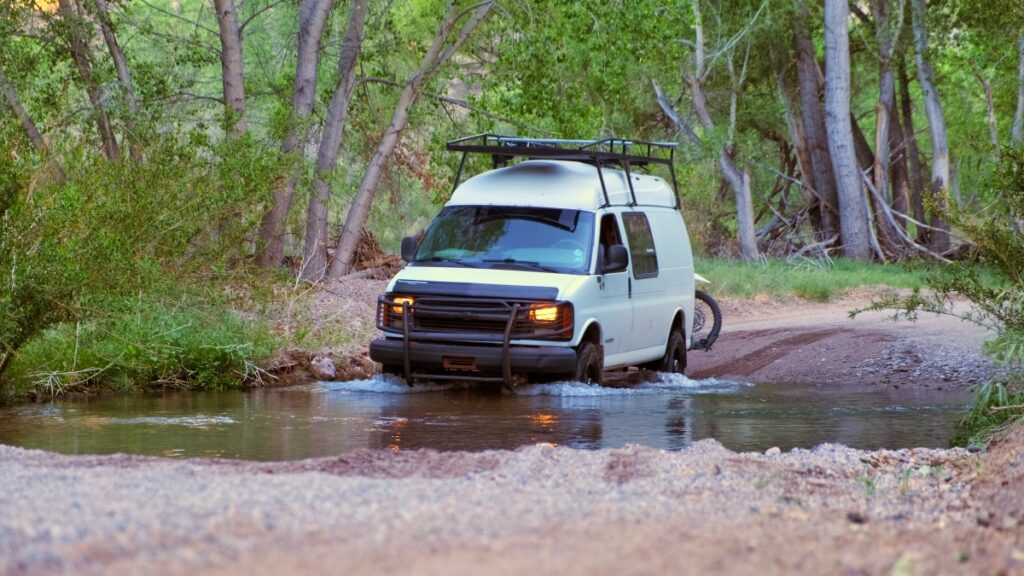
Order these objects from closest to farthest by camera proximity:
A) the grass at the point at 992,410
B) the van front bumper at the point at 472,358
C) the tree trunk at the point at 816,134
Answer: the grass at the point at 992,410
the van front bumper at the point at 472,358
the tree trunk at the point at 816,134

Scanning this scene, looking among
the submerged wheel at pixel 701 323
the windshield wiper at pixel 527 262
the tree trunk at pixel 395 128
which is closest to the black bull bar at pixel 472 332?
the windshield wiper at pixel 527 262

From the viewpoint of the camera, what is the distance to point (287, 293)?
60.4ft

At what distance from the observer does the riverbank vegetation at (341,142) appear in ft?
43.6

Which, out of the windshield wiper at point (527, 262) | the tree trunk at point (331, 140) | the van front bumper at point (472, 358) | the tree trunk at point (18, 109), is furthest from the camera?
the tree trunk at point (331, 140)

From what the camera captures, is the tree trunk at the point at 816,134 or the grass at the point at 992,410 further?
the tree trunk at the point at 816,134

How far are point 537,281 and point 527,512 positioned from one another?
6.80m

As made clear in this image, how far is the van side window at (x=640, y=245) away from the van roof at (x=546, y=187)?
21 centimetres

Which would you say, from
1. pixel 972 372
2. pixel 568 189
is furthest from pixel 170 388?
pixel 972 372

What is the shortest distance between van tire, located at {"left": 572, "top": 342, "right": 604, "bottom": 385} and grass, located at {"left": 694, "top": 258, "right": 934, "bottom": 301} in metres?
12.8

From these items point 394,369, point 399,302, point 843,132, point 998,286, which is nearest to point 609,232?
point 399,302

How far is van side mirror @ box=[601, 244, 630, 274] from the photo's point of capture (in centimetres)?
1377

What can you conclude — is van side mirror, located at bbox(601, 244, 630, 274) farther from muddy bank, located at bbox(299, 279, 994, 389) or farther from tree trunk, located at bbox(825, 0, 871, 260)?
tree trunk, located at bbox(825, 0, 871, 260)

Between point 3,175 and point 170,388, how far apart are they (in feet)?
12.5

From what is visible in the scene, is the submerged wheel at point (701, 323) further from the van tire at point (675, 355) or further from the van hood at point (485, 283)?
the van hood at point (485, 283)
